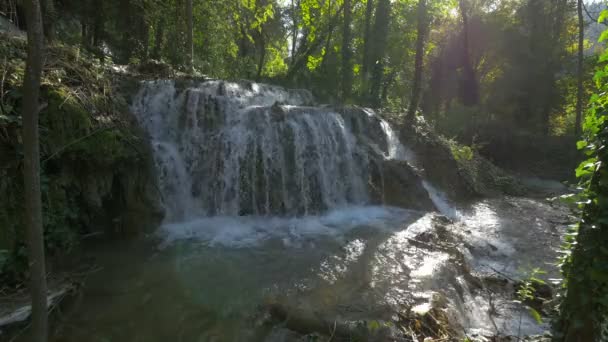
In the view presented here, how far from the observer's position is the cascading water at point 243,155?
26.9ft

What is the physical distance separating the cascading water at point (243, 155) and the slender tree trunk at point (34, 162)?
5881 mm

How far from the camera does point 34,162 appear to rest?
6.32 feet

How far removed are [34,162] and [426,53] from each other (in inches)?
920

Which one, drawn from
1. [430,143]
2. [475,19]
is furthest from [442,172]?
[475,19]

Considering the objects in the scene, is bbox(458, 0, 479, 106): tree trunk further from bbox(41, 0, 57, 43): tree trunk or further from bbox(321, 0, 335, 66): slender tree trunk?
bbox(41, 0, 57, 43): tree trunk

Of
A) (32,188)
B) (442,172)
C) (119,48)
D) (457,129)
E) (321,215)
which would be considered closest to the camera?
(32,188)

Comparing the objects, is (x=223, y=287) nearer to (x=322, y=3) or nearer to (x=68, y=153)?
(x=68, y=153)

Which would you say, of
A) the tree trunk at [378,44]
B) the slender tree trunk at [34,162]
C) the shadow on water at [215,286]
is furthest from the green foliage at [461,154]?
the slender tree trunk at [34,162]

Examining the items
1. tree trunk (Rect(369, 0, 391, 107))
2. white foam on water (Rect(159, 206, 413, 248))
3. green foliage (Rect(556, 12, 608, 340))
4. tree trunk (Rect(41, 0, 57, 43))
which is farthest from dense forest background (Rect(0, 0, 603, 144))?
green foliage (Rect(556, 12, 608, 340))

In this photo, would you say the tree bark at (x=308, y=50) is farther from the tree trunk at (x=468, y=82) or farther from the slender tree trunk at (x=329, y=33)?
the tree trunk at (x=468, y=82)

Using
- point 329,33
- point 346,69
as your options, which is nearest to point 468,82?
point 329,33

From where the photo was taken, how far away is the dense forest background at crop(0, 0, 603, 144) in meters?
15.9

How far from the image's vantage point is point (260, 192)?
8414mm

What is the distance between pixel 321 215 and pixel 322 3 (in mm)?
15884
